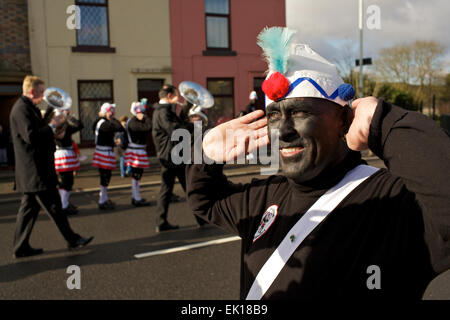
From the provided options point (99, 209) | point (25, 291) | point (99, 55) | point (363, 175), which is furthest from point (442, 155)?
point (99, 55)

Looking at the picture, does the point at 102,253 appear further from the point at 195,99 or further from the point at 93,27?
the point at 93,27

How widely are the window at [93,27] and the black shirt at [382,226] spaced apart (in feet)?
45.3

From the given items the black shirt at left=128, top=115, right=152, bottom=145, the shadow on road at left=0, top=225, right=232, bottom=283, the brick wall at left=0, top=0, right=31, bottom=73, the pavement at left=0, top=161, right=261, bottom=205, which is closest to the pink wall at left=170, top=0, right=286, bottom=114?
the pavement at left=0, top=161, right=261, bottom=205

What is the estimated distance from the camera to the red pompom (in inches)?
57.6

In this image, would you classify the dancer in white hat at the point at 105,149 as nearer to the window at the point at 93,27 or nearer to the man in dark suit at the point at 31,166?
the man in dark suit at the point at 31,166

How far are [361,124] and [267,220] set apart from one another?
21.9 inches

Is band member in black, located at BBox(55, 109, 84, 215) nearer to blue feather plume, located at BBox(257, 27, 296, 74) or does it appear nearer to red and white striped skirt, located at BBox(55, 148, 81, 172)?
red and white striped skirt, located at BBox(55, 148, 81, 172)

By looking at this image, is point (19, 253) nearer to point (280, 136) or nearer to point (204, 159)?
point (204, 159)

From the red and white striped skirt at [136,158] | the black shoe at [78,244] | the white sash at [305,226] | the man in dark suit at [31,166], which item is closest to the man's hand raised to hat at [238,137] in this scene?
the white sash at [305,226]

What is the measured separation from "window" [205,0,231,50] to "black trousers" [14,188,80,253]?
11921 mm

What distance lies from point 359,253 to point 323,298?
20cm

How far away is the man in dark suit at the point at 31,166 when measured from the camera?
15.9ft

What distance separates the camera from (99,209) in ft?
24.7
